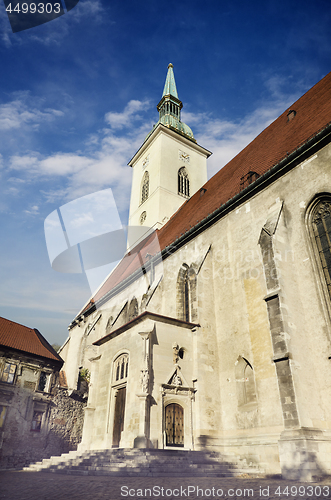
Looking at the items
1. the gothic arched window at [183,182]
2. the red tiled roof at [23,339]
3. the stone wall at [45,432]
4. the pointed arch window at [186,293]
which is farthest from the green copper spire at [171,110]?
the stone wall at [45,432]

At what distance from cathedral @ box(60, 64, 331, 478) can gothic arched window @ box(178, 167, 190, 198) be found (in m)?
12.3

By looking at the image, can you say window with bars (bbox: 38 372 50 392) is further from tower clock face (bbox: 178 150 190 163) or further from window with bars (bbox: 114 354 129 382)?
tower clock face (bbox: 178 150 190 163)

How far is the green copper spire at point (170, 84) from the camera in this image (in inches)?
1359

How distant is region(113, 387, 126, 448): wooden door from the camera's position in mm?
12294

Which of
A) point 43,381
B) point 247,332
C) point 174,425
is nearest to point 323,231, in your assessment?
point 247,332

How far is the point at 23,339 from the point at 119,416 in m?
10.8

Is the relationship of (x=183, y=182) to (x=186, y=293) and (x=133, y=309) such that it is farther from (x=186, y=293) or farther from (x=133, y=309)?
(x=186, y=293)

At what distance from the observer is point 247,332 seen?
11289 millimetres

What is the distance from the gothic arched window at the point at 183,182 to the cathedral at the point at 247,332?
40.3 ft

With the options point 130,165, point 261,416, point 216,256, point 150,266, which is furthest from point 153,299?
point 130,165

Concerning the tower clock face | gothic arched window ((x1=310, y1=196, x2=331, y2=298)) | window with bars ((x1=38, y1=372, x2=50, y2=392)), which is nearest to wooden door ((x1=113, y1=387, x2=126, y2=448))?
gothic arched window ((x1=310, y1=196, x2=331, y2=298))

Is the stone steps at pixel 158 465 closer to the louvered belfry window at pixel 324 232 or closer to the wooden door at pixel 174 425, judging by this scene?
the wooden door at pixel 174 425

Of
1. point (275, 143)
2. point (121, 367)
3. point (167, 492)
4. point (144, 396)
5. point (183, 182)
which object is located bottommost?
point (167, 492)

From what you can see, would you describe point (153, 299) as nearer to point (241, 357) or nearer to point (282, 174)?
point (241, 357)
